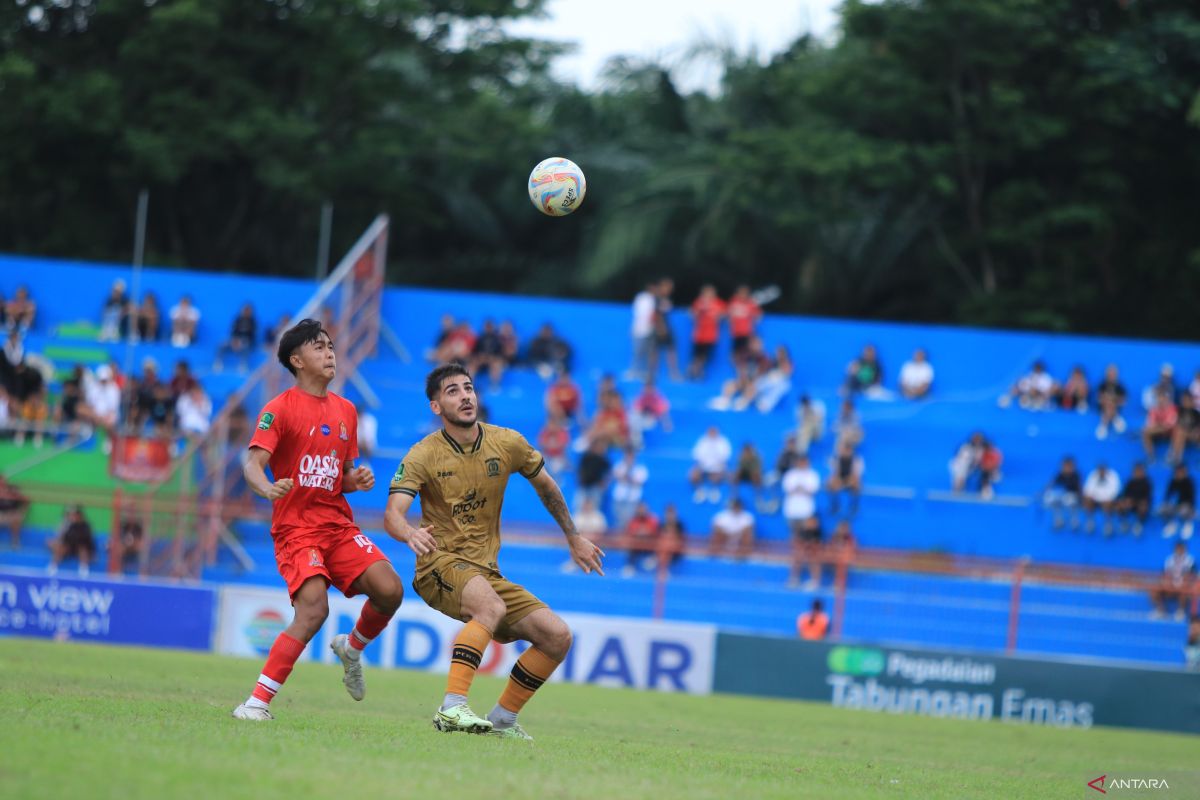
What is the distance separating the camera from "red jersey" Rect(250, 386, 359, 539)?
887 centimetres

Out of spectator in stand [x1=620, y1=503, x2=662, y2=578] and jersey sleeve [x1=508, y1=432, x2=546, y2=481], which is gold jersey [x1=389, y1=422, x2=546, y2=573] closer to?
jersey sleeve [x1=508, y1=432, x2=546, y2=481]

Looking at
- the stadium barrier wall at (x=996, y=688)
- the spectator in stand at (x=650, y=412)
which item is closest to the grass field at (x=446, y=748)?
the stadium barrier wall at (x=996, y=688)

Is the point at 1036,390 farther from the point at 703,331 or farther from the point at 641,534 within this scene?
the point at 641,534

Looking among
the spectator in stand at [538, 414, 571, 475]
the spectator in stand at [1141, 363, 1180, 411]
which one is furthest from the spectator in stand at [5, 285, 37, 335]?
the spectator in stand at [1141, 363, 1180, 411]

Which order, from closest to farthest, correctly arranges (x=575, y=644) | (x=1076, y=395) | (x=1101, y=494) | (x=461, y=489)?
(x=461, y=489) → (x=575, y=644) → (x=1101, y=494) → (x=1076, y=395)

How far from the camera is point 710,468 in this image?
2681 centimetres

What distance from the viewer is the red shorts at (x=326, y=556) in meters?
8.76

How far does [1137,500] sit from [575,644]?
11.4 meters

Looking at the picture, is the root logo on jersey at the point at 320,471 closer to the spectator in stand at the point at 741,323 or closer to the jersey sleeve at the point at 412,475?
the jersey sleeve at the point at 412,475

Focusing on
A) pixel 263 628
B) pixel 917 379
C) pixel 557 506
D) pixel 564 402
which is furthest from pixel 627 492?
pixel 557 506

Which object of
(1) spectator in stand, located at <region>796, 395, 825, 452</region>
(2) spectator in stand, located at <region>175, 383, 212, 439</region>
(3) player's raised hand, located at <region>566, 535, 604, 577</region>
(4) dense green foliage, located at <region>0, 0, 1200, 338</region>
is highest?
(4) dense green foliage, located at <region>0, 0, 1200, 338</region>

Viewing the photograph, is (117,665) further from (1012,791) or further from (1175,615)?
(1175,615)

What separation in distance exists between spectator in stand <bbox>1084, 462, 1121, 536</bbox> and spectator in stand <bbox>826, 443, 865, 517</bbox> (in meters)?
3.86

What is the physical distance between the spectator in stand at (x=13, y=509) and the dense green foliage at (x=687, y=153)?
1378 cm
